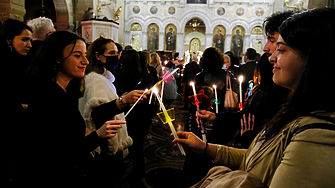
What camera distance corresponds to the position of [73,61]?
150cm

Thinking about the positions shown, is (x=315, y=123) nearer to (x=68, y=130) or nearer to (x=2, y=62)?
(x=68, y=130)

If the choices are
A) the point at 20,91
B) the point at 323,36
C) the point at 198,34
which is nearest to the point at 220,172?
the point at 323,36

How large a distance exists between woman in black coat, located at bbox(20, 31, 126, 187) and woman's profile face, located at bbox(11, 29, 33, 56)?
135 cm

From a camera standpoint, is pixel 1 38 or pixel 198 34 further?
pixel 198 34

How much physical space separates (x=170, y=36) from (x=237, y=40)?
5.87m

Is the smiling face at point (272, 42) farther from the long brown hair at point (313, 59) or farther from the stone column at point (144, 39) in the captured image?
the stone column at point (144, 39)

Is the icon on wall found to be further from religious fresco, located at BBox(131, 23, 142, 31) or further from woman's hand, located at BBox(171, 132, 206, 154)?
woman's hand, located at BBox(171, 132, 206, 154)

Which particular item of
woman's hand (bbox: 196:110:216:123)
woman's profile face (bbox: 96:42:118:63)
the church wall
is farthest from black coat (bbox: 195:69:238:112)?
the church wall

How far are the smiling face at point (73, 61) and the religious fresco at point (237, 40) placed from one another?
17986mm

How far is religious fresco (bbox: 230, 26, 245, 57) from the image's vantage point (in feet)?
58.7

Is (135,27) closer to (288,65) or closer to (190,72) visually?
(190,72)

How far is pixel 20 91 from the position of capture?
2.13 m

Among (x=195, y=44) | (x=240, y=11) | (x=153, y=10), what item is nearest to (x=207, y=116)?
(x=153, y=10)

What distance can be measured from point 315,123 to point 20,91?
2477mm
